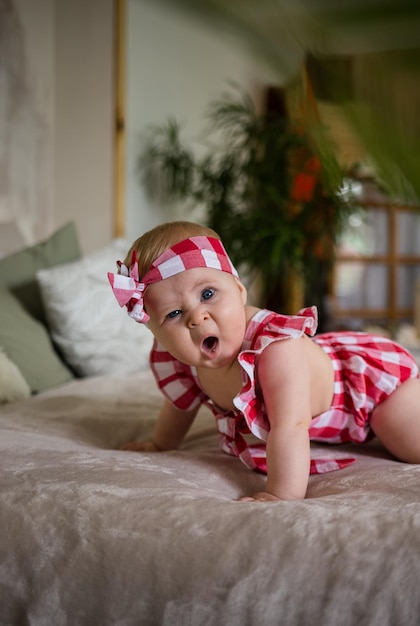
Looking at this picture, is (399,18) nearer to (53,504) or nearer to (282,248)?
(53,504)

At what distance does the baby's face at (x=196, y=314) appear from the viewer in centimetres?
112

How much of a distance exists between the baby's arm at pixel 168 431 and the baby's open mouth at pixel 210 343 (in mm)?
258

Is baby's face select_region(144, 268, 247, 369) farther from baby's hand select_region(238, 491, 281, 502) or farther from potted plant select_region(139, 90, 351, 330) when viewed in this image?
potted plant select_region(139, 90, 351, 330)

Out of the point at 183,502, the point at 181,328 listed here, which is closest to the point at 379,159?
the point at 183,502

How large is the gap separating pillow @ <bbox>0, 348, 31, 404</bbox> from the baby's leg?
3.04 ft

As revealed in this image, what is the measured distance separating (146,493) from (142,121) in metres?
3.22

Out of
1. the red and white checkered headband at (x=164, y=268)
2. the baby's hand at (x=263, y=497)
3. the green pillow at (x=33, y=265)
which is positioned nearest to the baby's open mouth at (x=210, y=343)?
the red and white checkered headband at (x=164, y=268)

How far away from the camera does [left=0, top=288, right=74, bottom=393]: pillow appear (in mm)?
1950

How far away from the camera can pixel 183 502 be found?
3.00ft

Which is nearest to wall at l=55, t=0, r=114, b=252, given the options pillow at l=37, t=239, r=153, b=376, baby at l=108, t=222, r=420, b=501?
pillow at l=37, t=239, r=153, b=376

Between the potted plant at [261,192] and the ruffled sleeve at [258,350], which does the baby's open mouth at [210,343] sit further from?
the potted plant at [261,192]

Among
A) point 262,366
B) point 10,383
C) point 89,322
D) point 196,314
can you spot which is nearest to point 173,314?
point 196,314

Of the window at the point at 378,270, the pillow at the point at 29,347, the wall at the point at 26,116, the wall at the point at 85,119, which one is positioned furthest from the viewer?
the window at the point at 378,270

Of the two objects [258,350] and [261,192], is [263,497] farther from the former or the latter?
[261,192]
